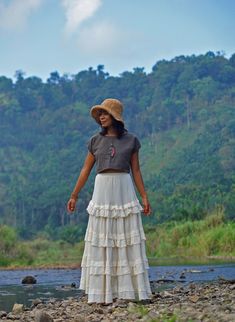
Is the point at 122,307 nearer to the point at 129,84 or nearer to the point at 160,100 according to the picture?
the point at 160,100

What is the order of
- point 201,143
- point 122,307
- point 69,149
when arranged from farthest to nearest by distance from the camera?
point 69,149 < point 201,143 < point 122,307

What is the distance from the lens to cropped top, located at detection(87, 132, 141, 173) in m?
7.66

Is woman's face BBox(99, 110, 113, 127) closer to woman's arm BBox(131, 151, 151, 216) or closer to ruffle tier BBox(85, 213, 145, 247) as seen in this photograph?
woman's arm BBox(131, 151, 151, 216)

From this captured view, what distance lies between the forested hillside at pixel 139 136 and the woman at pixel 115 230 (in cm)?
3387

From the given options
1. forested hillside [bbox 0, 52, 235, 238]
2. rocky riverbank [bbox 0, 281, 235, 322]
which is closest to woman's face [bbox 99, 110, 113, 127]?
rocky riverbank [bbox 0, 281, 235, 322]

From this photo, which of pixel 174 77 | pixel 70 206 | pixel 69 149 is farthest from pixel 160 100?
pixel 70 206

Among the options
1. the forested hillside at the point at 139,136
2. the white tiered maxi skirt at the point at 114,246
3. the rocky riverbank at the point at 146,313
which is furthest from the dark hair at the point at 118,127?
the forested hillside at the point at 139,136

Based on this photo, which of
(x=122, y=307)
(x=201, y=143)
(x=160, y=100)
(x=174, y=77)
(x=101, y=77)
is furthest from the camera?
(x=101, y=77)

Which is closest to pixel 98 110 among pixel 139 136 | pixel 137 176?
pixel 137 176

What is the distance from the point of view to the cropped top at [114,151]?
7.66 m

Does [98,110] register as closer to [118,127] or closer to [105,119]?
[105,119]

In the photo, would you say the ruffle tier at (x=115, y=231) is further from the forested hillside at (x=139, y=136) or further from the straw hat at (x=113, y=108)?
the forested hillside at (x=139, y=136)

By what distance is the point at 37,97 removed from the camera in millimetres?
102062

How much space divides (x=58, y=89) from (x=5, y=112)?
11038mm
